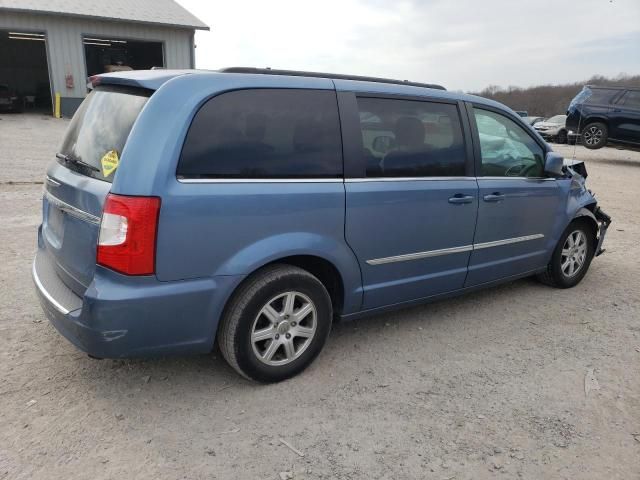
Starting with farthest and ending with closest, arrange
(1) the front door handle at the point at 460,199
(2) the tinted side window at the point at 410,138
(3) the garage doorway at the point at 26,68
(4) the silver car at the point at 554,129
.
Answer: (3) the garage doorway at the point at 26,68 → (4) the silver car at the point at 554,129 → (1) the front door handle at the point at 460,199 → (2) the tinted side window at the point at 410,138

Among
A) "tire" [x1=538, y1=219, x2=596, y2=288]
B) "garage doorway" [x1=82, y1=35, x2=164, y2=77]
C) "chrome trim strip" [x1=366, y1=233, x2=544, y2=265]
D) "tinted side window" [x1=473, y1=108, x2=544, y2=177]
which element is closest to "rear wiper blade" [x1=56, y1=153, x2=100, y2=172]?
"chrome trim strip" [x1=366, y1=233, x2=544, y2=265]

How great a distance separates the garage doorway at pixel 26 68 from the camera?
25.1 metres

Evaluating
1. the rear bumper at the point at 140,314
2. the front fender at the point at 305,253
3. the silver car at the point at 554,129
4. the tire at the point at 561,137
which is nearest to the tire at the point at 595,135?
the tire at the point at 561,137

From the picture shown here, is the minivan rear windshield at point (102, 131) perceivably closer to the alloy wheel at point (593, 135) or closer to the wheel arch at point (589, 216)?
the wheel arch at point (589, 216)

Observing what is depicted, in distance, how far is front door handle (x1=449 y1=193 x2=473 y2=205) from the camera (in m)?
3.53

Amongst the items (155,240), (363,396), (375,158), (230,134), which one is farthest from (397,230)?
(155,240)

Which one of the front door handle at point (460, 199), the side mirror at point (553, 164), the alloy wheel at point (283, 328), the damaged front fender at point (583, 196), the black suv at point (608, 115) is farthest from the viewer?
the black suv at point (608, 115)

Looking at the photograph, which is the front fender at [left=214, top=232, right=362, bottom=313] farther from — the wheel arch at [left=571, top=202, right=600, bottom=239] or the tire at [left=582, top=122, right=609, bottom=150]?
the tire at [left=582, top=122, right=609, bottom=150]

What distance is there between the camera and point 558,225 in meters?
4.46

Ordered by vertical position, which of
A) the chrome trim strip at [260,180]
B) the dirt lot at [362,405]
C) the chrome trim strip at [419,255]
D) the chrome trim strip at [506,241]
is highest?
the chrome trim strip at [260,180]

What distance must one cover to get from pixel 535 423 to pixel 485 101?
243 centimetres

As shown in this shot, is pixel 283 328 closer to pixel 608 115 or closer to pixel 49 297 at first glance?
pixel 49 297

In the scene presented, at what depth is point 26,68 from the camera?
2698 cm

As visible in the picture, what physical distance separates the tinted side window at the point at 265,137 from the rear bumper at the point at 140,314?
0.59 meters
